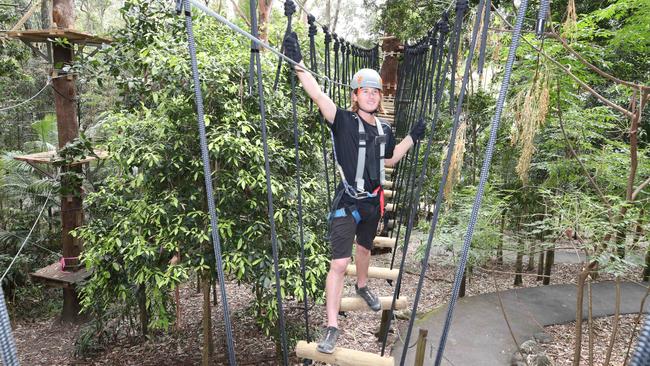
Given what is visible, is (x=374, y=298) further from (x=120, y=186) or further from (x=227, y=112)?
(x=120, y=186)

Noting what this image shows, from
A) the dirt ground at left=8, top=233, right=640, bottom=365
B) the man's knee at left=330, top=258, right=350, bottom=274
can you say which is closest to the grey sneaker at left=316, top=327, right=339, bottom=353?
the man's knee at left=330, top=258, right=350, bottom=274

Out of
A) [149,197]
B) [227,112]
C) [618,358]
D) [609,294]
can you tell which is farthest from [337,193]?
[609,294]

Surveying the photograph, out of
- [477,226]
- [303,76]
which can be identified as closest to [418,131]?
[303,76]

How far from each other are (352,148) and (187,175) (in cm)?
142

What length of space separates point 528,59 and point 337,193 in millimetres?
2857

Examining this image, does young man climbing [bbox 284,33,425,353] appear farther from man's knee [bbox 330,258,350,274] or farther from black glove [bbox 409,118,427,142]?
black glove [bbox 409,118,427,142]

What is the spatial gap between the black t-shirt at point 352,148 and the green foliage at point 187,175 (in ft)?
2.43

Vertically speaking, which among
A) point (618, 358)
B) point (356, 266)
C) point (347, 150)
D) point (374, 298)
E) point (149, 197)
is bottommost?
point (618, 358)

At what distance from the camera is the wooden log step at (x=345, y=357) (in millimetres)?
1714

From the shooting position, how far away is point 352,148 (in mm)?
1893

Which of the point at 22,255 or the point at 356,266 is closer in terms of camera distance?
the point at 356,266

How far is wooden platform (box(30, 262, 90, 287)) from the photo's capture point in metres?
4.63

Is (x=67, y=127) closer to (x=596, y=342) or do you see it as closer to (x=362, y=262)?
(x=362, y=262)

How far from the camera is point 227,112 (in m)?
2.65
